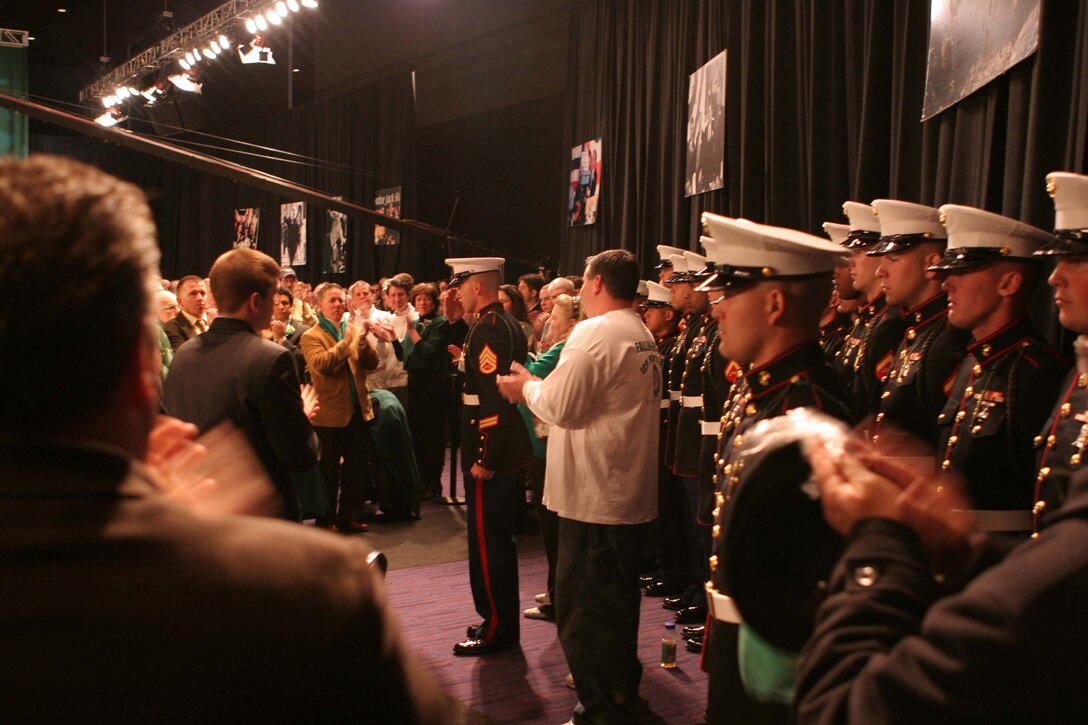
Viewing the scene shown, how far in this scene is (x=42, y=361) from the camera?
26.6 inches

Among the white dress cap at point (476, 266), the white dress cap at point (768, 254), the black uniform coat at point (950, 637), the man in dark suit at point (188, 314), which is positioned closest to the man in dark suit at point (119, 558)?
the black uniform coat at point (950, 637)

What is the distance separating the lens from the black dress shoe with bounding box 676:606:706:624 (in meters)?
4.42

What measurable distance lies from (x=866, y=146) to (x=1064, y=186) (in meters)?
2.58

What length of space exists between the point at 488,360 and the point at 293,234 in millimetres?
11104

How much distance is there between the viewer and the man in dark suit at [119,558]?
0.63 metres

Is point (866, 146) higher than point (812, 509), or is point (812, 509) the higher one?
point (866, 146)

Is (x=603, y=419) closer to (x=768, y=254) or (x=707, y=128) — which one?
(x=768, y=254)

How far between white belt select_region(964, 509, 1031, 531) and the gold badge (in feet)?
6.80

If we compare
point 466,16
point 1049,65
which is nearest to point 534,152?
point 466,16

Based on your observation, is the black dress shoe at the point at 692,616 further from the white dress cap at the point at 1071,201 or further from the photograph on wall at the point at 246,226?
the photograph on wall at the point at 246,226

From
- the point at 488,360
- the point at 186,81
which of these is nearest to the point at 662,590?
the point at 488,360

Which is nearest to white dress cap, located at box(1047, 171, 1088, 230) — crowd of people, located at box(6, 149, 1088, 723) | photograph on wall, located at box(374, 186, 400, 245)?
crowd of people, located at box(6, 149, 1088, 723)

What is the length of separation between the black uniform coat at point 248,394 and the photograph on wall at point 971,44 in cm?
289

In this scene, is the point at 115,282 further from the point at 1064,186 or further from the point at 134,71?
the point at 134,71
